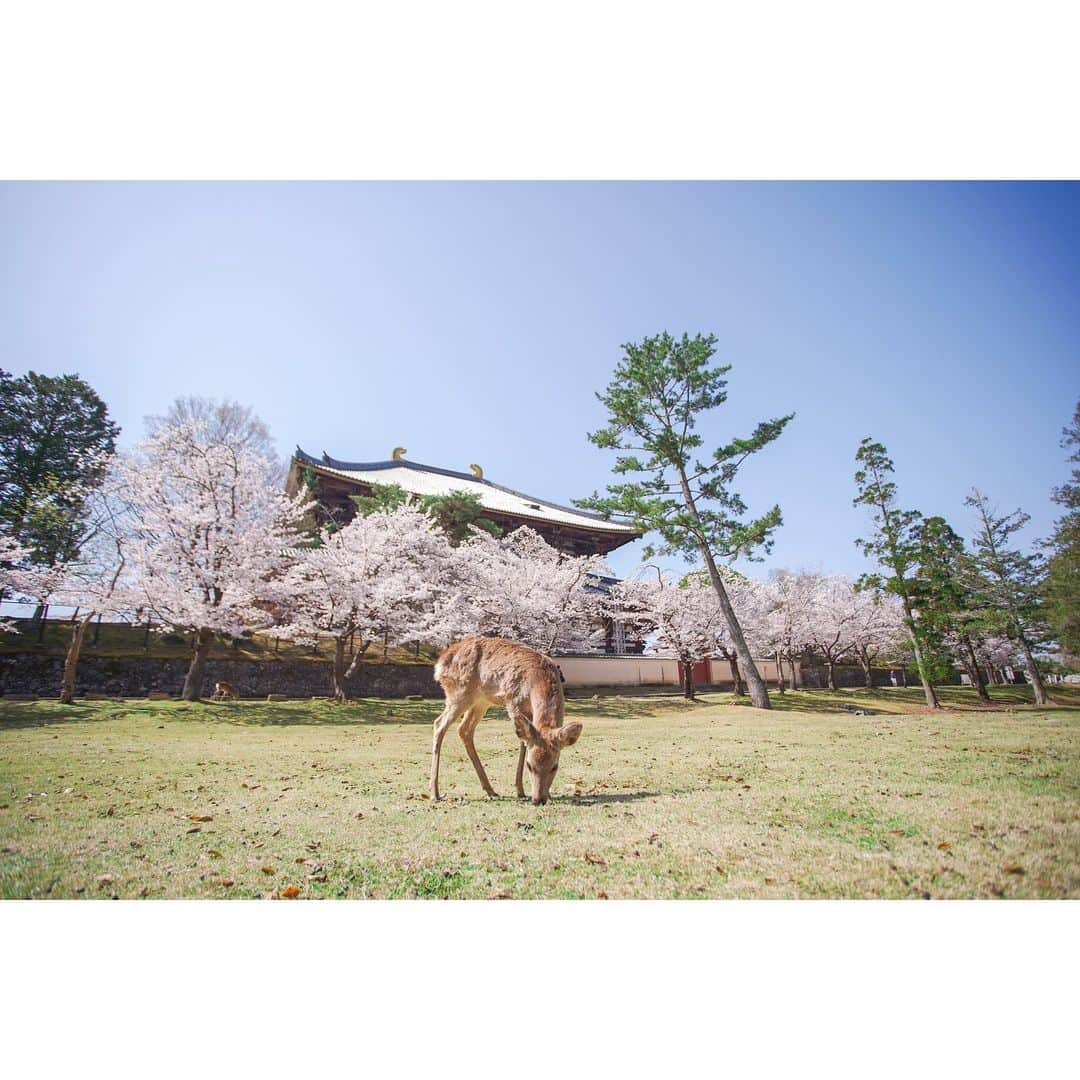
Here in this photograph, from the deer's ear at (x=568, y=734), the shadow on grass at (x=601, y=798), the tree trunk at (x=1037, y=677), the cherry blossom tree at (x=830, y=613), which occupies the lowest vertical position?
the shadow on grass at (x=601, y=798)

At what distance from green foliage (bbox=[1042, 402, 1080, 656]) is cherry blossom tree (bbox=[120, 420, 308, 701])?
13.8 m

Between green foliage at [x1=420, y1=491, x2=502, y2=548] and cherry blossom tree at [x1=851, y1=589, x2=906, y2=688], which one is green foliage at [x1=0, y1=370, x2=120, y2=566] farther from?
cherry blossom tree at [x1=851, y1=589, x2=906, y2=688]

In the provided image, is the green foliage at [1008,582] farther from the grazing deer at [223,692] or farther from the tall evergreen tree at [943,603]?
the grazing deer at [223,692]

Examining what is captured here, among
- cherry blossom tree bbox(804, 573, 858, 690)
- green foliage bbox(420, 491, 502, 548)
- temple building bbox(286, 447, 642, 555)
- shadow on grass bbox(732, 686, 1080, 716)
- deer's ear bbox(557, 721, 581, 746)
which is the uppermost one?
temple building bbox(286, 447, 642, 555)

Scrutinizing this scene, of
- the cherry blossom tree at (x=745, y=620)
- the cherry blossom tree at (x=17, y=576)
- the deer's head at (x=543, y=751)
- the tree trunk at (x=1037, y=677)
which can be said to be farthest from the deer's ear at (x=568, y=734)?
the cherry blossom tree at (x=745, y=620)

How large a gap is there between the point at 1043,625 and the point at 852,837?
4.23m

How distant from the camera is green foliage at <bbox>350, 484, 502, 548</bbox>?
1659cm

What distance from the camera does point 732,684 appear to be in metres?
23.3

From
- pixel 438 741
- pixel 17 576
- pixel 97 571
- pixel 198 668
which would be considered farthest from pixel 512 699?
pixel 97 571

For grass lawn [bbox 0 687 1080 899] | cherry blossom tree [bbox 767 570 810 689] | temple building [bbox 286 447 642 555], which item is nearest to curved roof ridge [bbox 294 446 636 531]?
temple building [bbox 286 447 642 555]

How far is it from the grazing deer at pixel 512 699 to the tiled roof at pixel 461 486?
1568 centimetres

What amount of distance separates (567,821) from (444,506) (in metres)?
14.3

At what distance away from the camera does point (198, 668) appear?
486 inches

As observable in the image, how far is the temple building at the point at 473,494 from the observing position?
1962 cm
